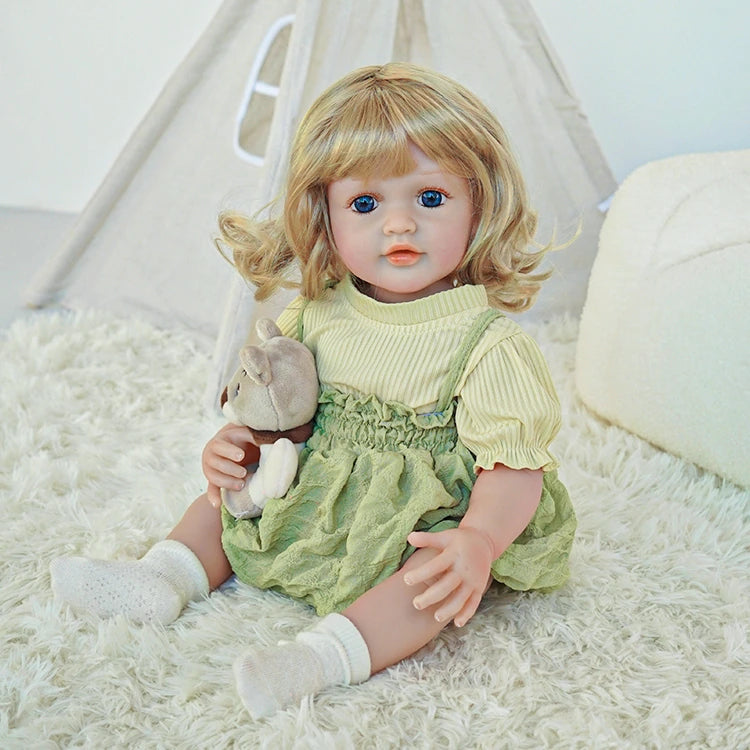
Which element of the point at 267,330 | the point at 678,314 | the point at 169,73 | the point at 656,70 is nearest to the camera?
the point at 267,330

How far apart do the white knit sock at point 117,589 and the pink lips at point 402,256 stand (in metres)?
0.41

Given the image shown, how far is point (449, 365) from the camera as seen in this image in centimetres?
100

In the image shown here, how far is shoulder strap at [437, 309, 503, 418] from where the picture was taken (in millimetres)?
992

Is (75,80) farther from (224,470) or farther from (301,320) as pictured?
(224,470)

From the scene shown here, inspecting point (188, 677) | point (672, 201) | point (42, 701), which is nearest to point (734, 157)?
point (672, 201)

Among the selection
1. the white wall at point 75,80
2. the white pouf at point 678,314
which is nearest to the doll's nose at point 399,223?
the white pouf at point 678,314

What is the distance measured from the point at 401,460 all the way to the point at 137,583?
0.99 feet

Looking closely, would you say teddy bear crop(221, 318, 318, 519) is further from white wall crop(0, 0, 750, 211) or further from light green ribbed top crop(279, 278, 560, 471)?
white wall crop(0, 0, 750, 211)

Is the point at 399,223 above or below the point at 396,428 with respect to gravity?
above

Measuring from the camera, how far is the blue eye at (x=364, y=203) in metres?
0.99

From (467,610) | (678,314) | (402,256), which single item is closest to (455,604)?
(467,610)

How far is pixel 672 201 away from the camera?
1554mm

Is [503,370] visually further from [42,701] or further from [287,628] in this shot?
[42,701]

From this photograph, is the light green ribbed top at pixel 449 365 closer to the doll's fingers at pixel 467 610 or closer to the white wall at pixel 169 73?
the doll's fingers at pixel 467 610
